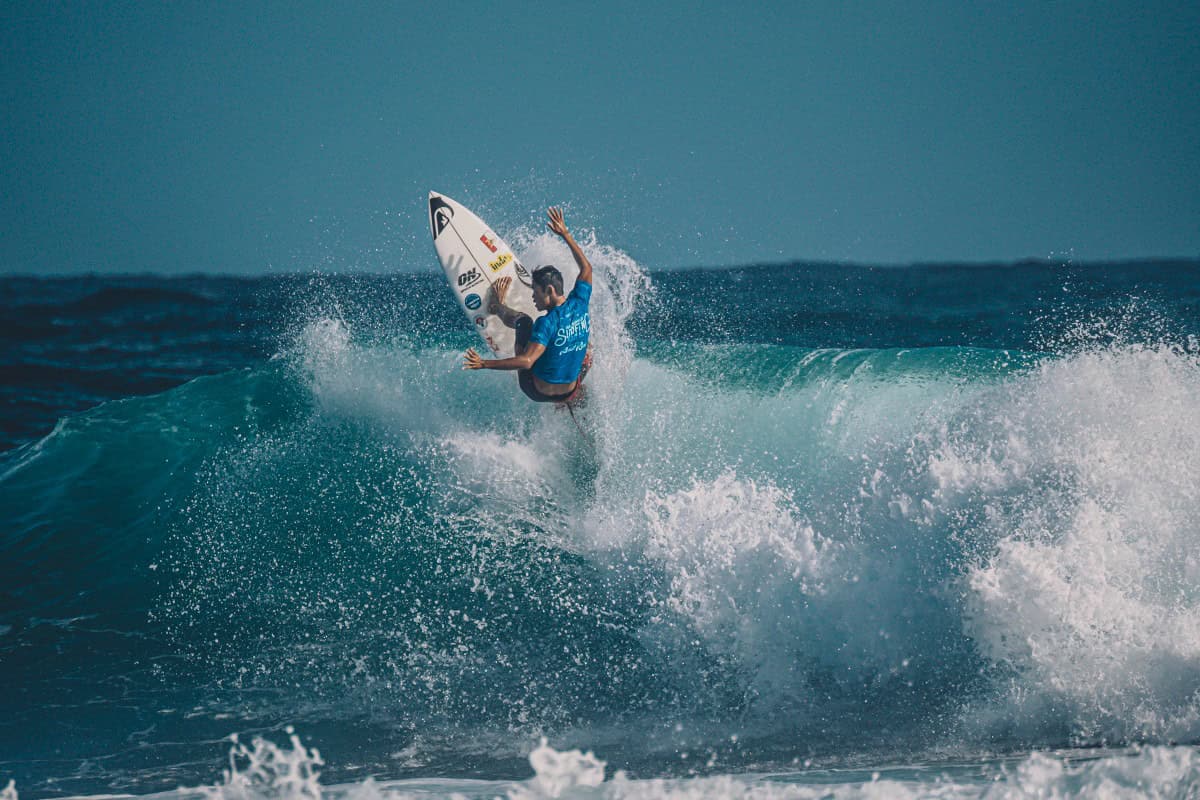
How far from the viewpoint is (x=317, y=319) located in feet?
35.0

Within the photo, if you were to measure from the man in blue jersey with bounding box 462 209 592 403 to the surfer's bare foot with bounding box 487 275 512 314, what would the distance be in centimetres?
62

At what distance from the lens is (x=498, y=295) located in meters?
8.41

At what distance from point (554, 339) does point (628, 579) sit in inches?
80.6

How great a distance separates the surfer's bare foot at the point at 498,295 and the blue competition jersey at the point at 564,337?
1.12m

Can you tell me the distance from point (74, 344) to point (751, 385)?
14906 millimetres

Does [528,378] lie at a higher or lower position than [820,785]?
higher

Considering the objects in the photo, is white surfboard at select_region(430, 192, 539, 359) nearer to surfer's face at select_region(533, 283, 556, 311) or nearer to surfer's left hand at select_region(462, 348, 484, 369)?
surfer's face at select_region(533, 283, 556, 311)

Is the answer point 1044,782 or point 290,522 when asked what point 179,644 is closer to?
point 290,522

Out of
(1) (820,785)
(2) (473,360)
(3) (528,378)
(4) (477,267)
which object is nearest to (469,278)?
(4) (477,267)

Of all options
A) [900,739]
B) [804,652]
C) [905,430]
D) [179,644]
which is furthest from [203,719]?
[905,430]

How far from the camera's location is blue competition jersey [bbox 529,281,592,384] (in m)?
7.18

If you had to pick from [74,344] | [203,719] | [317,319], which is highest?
[74,344]

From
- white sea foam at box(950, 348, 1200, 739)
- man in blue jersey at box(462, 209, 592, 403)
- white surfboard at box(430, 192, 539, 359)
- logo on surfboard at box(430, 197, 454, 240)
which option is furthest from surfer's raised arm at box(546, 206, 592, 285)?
white sea foam at box(950, 348, 1200, 739)

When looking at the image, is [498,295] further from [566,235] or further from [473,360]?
[473,360]
